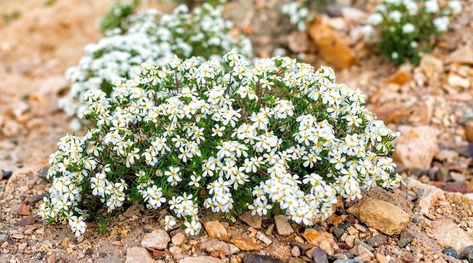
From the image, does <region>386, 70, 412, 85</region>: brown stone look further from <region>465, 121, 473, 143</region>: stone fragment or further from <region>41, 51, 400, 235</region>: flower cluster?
<region>41, 51, 400, 235</region>: flower cluster

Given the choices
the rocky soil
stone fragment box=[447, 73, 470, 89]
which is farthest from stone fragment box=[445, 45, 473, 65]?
stone fragment box=[447, 73, 470, 89]

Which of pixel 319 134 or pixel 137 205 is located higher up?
pixel 319 134

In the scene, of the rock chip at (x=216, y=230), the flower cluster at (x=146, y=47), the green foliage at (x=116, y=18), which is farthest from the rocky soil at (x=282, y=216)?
the green foliage at (x=116, y=18)

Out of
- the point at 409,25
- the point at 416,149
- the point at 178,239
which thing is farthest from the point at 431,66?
the point at 178,239

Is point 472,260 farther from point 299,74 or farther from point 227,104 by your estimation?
point 227,104

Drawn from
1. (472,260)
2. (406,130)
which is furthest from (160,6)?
(472,260)

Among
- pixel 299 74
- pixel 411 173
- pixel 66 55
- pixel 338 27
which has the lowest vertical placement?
pixel 66 55
